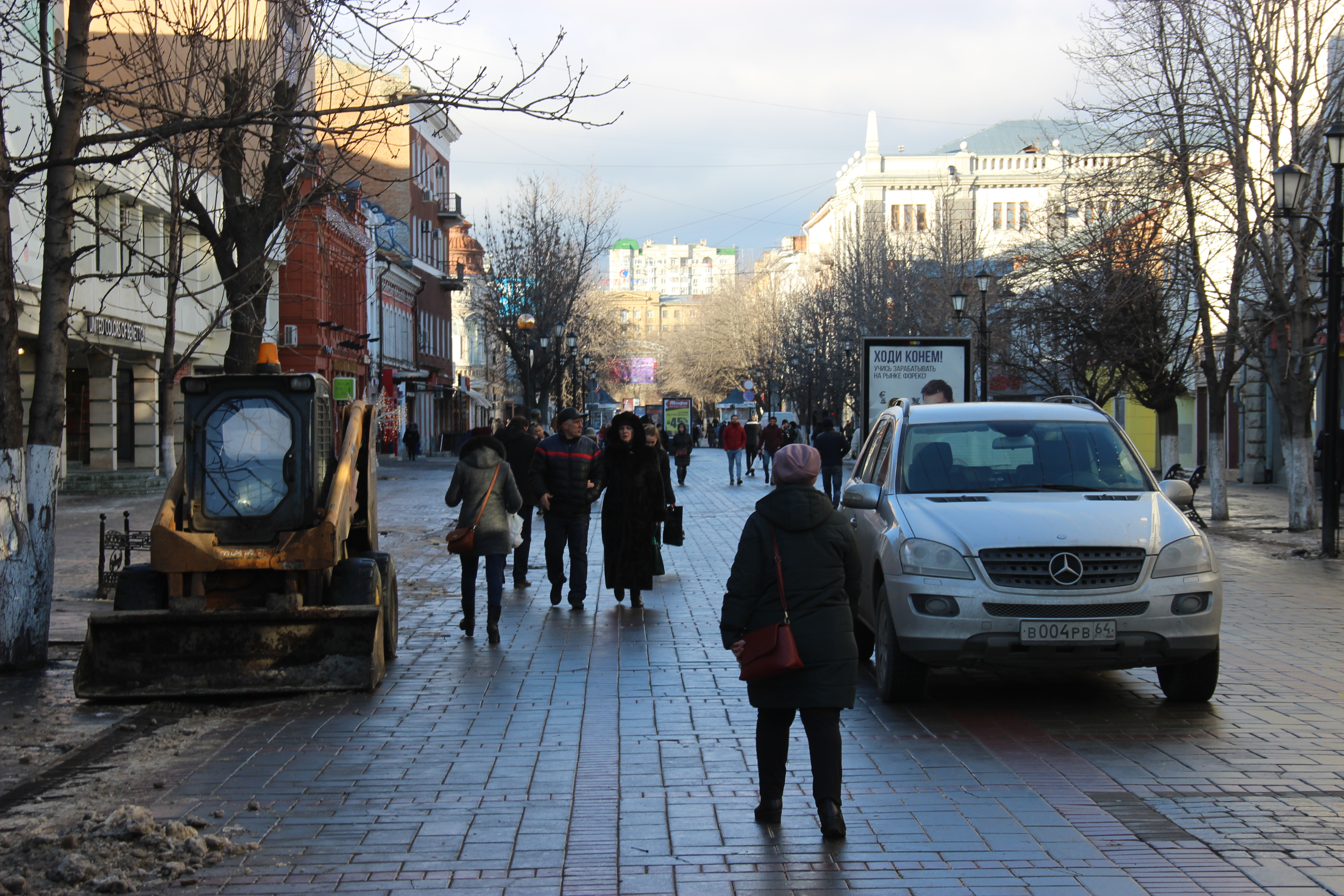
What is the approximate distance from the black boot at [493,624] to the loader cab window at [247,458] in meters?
2.34

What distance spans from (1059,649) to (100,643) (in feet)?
18.7

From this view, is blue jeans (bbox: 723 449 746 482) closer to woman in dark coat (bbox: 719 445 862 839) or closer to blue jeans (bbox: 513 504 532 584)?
blue jeans (bbox: 513 504 532 584)

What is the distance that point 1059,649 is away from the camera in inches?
297

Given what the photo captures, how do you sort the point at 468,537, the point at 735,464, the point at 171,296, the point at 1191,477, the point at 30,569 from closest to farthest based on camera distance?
the point at 30,569 → the point at 468,537 → the point at 171,296 → the point at 1191,477 → the point at 735,464

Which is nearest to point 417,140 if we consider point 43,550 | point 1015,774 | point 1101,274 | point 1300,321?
point 1101,274

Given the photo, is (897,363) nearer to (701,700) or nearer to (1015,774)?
(701,700)

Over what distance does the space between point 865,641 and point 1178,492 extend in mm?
2484

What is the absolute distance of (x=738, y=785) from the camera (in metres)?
6.32

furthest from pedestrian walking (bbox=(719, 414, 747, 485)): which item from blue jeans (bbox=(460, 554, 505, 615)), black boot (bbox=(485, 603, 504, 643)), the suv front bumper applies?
the suv front bumper

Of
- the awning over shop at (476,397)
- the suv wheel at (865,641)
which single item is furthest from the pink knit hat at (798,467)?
the awning over shop at (476,397)

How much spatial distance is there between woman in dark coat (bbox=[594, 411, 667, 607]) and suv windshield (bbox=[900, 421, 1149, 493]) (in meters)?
4.04

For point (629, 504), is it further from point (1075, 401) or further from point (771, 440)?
point (771, 440)

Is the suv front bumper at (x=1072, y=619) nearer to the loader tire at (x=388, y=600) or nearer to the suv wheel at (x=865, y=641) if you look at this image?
the suv wheel at (x=865, y=641)

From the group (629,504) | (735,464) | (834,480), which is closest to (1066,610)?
(629,504)
